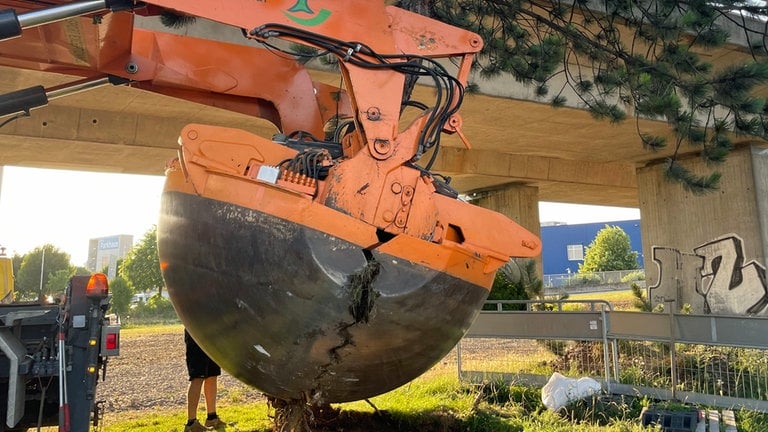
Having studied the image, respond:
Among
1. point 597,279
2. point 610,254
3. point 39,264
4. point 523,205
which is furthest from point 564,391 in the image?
point 610,254

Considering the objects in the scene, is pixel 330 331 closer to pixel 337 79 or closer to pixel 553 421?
pixel 553 421

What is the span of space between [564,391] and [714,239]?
905cm

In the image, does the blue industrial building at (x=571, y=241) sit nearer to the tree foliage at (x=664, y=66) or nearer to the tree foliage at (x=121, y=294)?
the tree foliage at (x=121, y=294)

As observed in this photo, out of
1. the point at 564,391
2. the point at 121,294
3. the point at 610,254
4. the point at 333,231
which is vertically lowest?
the point at 564,391

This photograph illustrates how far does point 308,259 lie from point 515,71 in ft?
13.2

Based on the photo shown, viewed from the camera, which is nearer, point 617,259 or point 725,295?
point 725,295

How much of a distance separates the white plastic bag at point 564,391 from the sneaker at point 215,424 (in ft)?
10.7

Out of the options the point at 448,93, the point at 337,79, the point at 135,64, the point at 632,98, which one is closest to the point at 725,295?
the point at 632,98

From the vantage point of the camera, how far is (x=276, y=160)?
2934 mm

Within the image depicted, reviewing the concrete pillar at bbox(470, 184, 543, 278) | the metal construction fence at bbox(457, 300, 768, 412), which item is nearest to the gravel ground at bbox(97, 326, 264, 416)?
the metal construction fence at bbox(457, 300, 768, 412)

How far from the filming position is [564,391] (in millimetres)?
6250

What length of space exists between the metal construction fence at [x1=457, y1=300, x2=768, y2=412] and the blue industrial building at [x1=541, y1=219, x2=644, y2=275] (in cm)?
6456

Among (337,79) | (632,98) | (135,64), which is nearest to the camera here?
(135,64)

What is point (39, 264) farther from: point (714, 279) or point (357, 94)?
point (357, 94)
